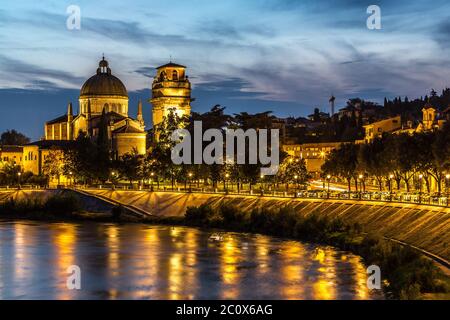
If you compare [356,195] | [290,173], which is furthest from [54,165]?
[356,195]

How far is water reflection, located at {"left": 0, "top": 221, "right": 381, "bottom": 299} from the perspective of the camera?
4169 centimetres

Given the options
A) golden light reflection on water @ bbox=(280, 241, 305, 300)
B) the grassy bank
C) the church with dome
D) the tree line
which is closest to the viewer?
golden light reflection on water @ bbox=(280, 241, 305, 300)

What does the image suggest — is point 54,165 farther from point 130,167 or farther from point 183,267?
point 183,267

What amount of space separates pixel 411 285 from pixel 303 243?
22.8 metres

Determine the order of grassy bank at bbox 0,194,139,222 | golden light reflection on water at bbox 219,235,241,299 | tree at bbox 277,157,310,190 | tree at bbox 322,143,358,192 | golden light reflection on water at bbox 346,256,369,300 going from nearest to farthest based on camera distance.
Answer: golden light reflection on water at bbox 346,256,369,300
golden light reflection on water at bbox 219,235,241,299
grassy bank at bbox 0,194,139,222
tree at bbox 322,143,358,192
tree at bbox 277,157,310,190

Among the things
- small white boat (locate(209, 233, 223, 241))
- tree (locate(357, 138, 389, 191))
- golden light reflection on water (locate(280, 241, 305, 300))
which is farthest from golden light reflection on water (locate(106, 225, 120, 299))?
tree (locate(357, 138, 389, 191))

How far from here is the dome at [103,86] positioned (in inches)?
5664

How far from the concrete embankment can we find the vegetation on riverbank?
1674mm

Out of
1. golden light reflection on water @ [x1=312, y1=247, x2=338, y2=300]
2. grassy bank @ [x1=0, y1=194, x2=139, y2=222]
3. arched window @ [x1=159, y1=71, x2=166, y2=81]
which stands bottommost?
golden light reflection on water @ [x1=312, y1=247, x2=338, y2=300]

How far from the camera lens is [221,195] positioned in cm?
8175

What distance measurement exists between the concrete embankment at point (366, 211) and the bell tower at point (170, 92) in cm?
4958

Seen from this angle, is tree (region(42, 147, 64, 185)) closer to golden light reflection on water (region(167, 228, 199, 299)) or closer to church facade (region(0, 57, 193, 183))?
church facade (region(0, 57, 193, 183))

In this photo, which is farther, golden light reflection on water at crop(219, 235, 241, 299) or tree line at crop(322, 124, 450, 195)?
tree line at crop(322, 124, 450, 195)

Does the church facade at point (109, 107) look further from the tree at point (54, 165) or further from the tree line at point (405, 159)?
the tree line at point (405, 159)
